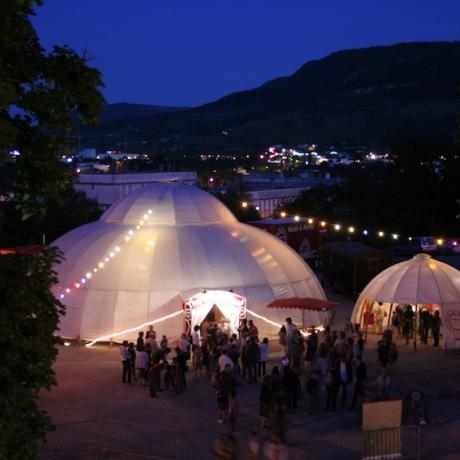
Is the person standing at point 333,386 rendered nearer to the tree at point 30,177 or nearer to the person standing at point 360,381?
the person standing at point 360,381

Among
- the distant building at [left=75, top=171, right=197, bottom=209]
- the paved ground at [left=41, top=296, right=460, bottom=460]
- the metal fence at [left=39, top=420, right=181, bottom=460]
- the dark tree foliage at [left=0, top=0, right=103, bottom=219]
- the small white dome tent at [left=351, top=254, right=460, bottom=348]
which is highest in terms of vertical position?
the distant building at [left=75, top=171, right=197, bottom=209]

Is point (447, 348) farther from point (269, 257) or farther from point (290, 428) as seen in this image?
point (290, 428)

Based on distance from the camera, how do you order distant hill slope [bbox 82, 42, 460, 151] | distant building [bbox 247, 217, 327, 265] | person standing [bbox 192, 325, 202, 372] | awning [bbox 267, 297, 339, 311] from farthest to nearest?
distant hill slope [bbox 82, 42, 460, 151], distant building [bbox 247, 217, 327, 265], awning [bbox 267, 297, 339, 311], person standing [bbox 192, 325, 202, 372]

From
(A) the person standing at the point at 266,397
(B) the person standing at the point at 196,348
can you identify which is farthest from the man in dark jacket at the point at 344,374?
(B) the person standing at the point at 196,348

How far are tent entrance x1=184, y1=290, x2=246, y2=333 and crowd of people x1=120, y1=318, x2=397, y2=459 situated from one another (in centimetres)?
93

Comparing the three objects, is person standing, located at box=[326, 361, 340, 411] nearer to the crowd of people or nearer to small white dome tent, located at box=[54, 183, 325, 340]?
the crowd of people

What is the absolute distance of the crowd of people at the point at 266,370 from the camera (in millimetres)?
17016

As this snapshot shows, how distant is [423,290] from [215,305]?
650 cm

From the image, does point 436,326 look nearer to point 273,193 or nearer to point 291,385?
point 291,385

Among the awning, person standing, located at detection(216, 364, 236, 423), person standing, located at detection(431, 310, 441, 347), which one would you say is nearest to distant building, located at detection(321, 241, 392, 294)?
person standing, located at detection(431, 310, 441, 347)

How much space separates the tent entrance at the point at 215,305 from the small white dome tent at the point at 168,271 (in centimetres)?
3

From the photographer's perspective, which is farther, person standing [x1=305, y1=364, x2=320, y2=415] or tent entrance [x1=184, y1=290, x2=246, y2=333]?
tent entrance [x1=184, y1=290, x2=246, y2=333]

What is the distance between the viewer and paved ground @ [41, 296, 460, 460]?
15.5 m

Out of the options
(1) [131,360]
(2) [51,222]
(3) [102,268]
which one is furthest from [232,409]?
(2) [51,222]
